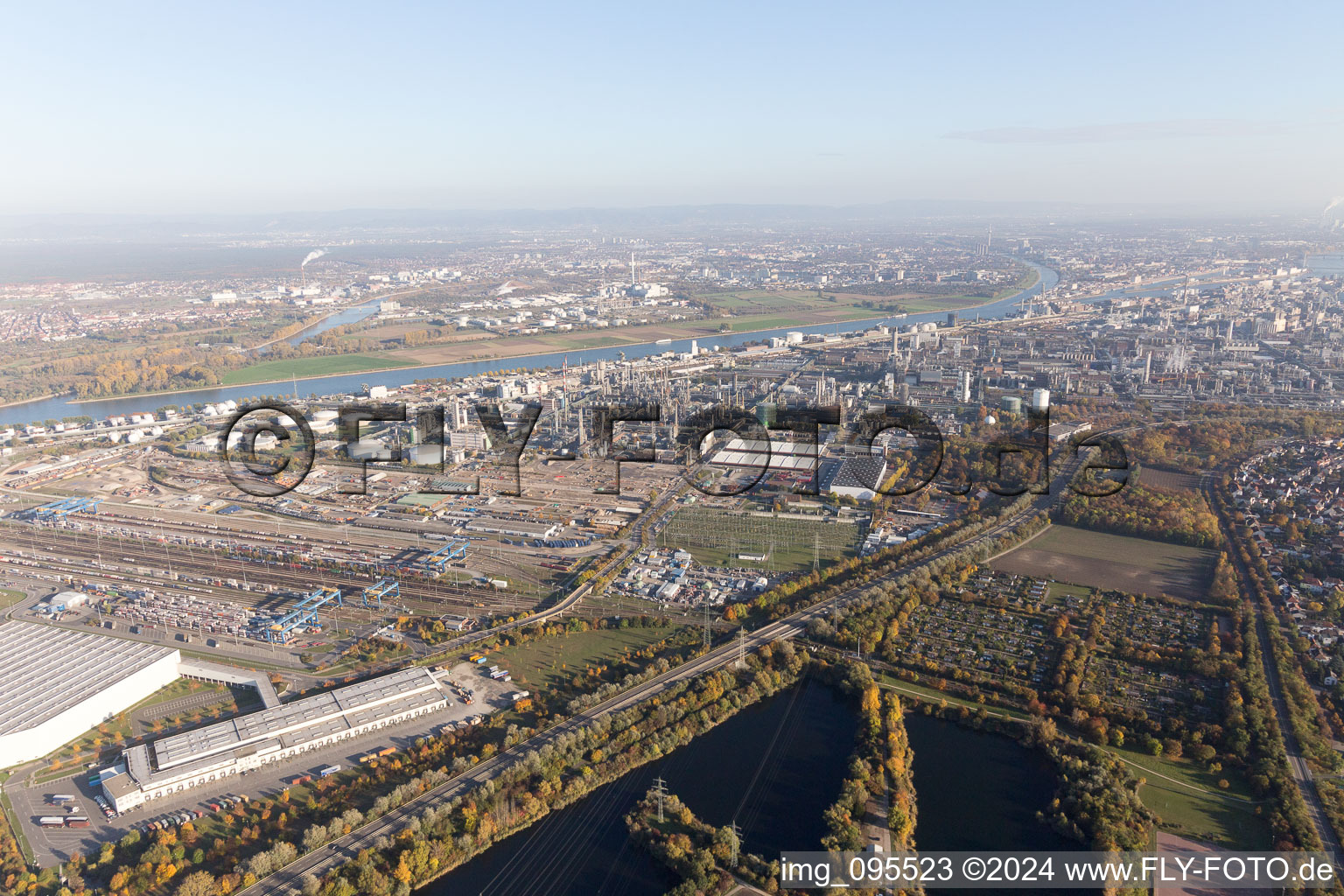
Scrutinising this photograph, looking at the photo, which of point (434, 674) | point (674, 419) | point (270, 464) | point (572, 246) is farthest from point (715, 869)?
point (572, 246)

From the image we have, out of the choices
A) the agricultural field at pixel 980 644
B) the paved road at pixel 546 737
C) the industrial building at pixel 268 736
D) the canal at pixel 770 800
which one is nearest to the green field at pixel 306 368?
the industrial building at pixel 268 736

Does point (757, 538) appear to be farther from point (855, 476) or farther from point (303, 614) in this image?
point (303, 614)

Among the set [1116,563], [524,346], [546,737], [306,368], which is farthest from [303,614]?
[524,346]

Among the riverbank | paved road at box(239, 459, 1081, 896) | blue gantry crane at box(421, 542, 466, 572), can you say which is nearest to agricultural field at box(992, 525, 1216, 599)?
paved road at box(239, 459, 1081, 896)

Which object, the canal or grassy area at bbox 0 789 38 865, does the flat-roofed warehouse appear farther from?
the canal

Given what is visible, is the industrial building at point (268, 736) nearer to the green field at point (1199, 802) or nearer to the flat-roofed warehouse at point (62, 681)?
the flat-roofed warehouse at point (62, 681)

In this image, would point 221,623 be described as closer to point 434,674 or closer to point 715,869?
point 434,674
